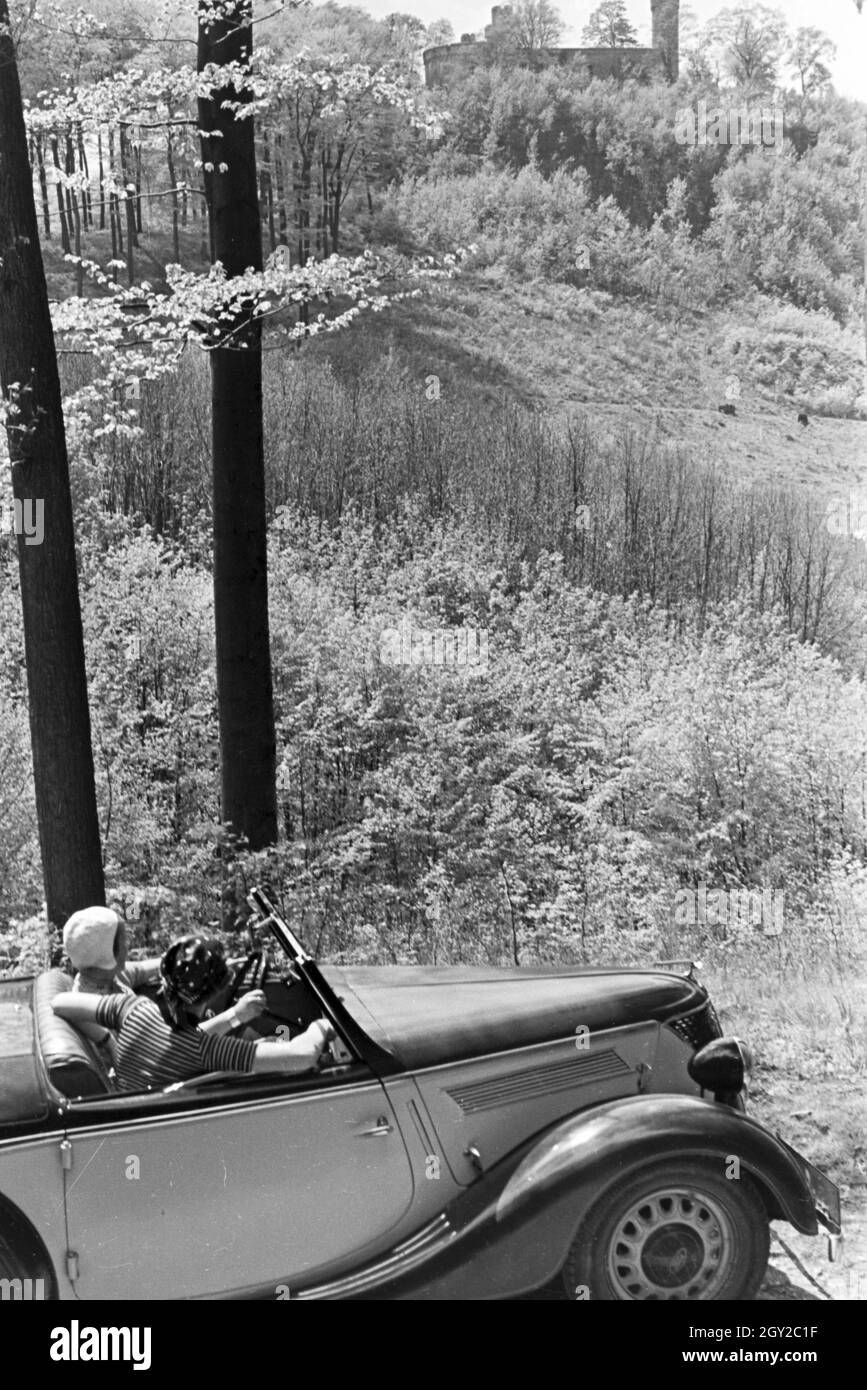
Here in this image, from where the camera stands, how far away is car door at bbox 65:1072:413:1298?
3.60 meters

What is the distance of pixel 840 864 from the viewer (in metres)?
9.99

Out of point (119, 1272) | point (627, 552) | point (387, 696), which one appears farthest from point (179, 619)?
point (119, 1272)

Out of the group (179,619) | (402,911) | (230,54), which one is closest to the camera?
(230,54)

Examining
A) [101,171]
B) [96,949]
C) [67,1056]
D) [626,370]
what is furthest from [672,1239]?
[626,370]

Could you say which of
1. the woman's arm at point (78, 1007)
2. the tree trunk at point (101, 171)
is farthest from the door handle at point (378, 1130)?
the tree trunk at point (101, 171)

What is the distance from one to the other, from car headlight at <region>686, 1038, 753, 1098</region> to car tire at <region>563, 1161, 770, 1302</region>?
318 millimetres

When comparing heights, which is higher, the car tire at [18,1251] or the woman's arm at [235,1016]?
the woman's arm at [235,1016]

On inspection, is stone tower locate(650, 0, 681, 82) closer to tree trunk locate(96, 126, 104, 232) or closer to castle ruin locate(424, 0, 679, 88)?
castle ruin locate(424, 0, 679, 88)

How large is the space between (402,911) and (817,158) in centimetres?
714

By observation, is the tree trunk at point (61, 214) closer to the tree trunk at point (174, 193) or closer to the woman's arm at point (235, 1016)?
the tree trunk at point (174, 193)

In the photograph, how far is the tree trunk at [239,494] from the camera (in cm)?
784

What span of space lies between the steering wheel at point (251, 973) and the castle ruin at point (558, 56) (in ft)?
27.5

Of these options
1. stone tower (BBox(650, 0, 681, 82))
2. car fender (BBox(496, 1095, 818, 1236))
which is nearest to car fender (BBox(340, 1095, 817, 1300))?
car fender (BBox(496, 1095, 818, 1236))

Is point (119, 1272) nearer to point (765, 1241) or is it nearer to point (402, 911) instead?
point (765, 1241)
